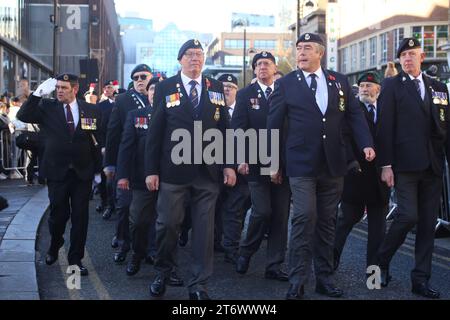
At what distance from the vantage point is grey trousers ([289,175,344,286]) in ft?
18.0

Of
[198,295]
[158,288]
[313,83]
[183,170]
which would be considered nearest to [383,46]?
[313,83]

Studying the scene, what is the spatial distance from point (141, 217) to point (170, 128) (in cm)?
140

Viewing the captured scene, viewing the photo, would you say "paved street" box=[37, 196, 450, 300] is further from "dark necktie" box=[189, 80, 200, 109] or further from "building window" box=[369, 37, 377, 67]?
"building window" box=[369, 37, 377, 67]

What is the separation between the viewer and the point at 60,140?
676 centimetres

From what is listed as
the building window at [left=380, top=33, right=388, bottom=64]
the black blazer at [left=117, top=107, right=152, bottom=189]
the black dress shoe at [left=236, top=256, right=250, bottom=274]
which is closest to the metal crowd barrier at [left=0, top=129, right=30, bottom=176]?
the black blazer at [left=117, top=107, right=152, bottom=189]

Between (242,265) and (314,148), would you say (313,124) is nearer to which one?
(314,148)

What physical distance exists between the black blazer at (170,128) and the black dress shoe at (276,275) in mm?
1348

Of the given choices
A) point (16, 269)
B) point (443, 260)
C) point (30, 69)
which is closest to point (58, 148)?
point (16, 269)

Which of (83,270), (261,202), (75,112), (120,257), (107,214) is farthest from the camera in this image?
(107,214)

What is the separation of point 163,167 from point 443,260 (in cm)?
366

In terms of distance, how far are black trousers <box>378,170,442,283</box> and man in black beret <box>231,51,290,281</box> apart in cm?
114

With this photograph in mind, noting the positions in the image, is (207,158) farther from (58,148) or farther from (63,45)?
(63,45)

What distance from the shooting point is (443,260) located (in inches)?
290
